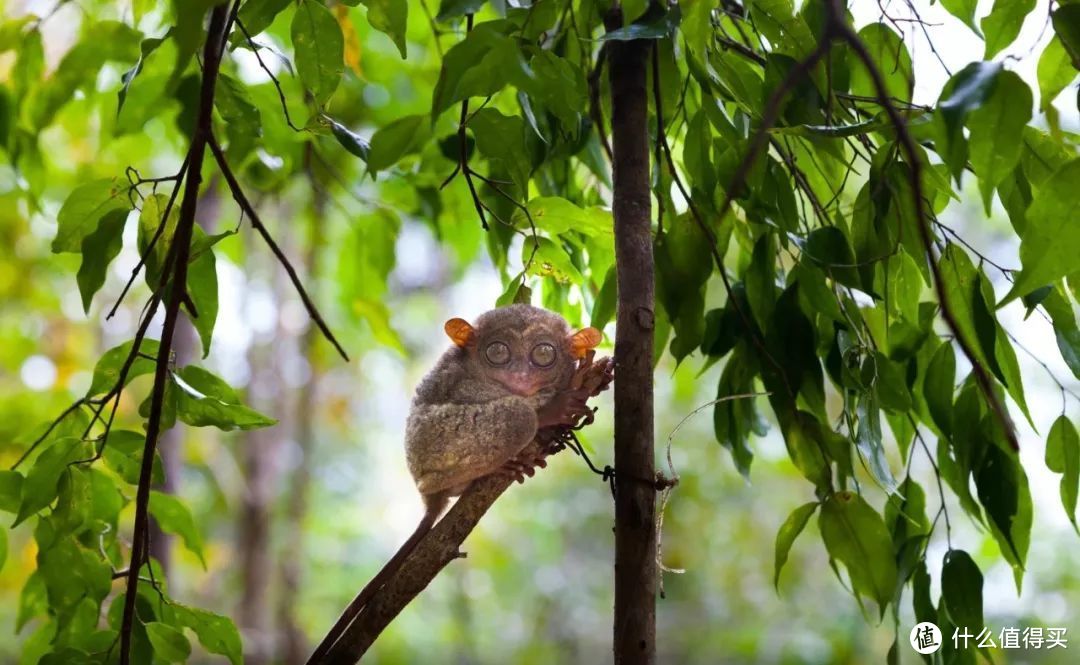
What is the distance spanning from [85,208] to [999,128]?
3.86 feet

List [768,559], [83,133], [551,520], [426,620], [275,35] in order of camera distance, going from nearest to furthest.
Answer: [275,35]
[83,133]
[768,559]
[551,520]
[426,620]

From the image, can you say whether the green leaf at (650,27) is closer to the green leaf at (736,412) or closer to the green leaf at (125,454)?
the green leaf at (736,412)

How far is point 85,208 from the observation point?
1452mm

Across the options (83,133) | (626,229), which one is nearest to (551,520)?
(83,133)

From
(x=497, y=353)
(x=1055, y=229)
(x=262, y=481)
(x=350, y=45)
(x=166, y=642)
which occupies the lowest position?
(x=166, y=642)

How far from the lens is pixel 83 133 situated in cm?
330

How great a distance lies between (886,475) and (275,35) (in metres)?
2.05

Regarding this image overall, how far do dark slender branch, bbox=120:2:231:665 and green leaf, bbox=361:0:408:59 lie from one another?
16 centimetres

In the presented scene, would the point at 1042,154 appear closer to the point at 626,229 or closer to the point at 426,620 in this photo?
the point at 626,229

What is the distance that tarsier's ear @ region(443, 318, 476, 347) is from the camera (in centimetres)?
166

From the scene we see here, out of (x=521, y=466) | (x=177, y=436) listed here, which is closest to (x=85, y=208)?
(x=521, y=466)

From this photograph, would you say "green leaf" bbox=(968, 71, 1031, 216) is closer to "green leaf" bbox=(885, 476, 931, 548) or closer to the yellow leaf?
"green leaf" bbox=(885, 476, 931, 548)

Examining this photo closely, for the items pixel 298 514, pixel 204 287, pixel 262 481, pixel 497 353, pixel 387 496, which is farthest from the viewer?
pixel 387 496

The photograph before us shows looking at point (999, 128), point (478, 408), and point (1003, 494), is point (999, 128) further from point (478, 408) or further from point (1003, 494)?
point (478, 408)
